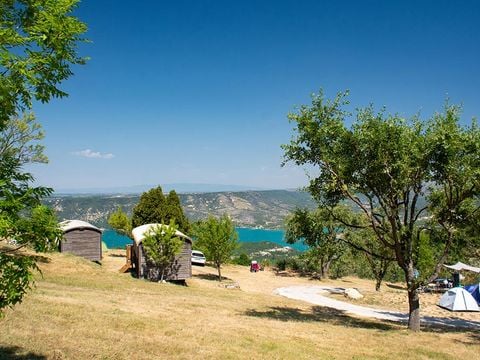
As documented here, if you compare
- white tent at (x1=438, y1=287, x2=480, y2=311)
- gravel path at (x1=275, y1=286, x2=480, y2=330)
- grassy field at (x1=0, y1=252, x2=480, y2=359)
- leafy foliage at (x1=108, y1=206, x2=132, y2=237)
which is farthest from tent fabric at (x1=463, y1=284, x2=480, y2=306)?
leafy foliage at (x1=108, y1=206, x2=132, y2=237)

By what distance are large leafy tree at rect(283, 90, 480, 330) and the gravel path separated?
7.33 m

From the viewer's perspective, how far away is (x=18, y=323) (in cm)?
1422

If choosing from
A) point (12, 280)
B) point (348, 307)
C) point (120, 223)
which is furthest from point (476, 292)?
point (120, 223)

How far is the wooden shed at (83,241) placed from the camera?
41.2m

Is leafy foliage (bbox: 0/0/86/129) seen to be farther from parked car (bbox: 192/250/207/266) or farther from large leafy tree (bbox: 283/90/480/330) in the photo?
parked car (bbox: 192/250/207/266)

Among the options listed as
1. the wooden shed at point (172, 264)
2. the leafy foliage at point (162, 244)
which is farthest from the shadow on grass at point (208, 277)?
the leafy foliage at point (162, 244)

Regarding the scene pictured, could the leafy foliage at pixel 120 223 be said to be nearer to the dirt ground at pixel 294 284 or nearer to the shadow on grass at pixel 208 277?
the dirt ground at pixel 294 284

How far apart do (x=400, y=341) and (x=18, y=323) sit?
1615 centimetres

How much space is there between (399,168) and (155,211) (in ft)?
144

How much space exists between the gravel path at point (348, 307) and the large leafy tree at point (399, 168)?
7333 millimetres

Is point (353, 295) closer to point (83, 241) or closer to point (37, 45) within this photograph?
point (83, 241)

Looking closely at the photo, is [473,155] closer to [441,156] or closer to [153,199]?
[441,156]

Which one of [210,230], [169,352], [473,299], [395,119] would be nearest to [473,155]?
[395,119]

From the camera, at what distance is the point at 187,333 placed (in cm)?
1641
